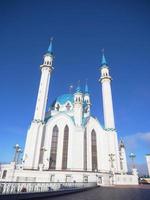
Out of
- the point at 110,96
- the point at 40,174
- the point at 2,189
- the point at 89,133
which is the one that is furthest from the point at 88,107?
the point at 2,189

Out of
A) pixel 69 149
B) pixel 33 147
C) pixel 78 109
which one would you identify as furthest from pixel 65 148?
pixel 78 109

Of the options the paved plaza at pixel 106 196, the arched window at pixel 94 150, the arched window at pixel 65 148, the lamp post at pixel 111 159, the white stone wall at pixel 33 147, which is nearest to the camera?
the paved plaza at pixel 106 196

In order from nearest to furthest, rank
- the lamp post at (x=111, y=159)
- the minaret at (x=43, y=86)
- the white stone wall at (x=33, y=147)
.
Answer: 1. the white stone wall at (x=33, y=147)
2. the lamp post at (x=111, y=159)
3. the minaret at (x=43, y=86)

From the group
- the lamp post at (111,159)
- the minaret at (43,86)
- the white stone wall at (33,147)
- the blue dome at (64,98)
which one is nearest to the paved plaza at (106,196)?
the lamp post at (111,159)

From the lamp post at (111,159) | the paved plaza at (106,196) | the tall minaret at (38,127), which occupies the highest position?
the tall minaret at (38,127)

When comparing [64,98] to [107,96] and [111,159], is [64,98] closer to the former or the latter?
[107,96]

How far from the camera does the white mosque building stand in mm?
30734

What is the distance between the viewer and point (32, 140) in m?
35.0

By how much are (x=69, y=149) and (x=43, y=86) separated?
1821cm

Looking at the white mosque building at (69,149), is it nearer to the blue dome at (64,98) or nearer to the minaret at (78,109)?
the minaret at (78,109)

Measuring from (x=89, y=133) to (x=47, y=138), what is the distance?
35.9 ft

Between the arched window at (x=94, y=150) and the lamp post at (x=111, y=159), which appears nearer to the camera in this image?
the lamp post at (x=111, y=159)

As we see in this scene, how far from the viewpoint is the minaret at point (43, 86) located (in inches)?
1549

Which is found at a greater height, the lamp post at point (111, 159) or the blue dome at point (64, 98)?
the blue dome at point (64, 98)
